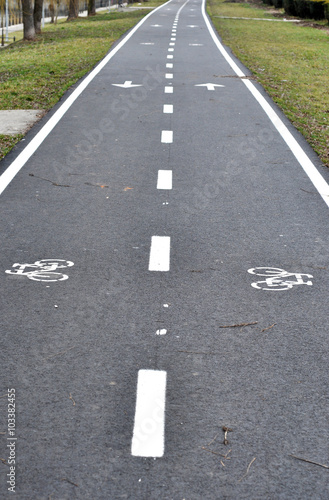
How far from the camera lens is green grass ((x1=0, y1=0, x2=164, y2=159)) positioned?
14352 millimetres

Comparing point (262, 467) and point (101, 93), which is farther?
point (101, 93)

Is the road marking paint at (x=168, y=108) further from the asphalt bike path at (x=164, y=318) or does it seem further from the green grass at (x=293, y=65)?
the asphalt bike path at (x=164, y=318)

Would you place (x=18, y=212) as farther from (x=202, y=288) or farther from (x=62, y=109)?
(x=62, y=109)

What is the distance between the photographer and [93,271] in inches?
244

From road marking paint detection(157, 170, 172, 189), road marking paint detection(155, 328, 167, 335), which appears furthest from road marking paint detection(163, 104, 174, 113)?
road marking paint detection(155, 328, 167, 335)

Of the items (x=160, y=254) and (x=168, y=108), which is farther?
(x=168, y=108)

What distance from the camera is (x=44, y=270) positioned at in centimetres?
619

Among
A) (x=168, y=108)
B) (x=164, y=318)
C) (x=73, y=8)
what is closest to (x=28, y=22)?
(x=73, y=8)

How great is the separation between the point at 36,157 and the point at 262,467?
23.5 ft

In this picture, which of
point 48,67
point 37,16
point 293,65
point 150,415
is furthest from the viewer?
point 37,16

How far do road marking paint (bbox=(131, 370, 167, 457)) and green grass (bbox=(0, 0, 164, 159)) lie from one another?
637cm

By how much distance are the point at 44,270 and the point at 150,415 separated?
7.88 feet

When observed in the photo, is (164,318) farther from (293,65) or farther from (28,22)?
(28,22)

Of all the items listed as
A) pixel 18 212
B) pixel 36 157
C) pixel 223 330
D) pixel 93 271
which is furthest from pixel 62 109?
pixel 223 330
